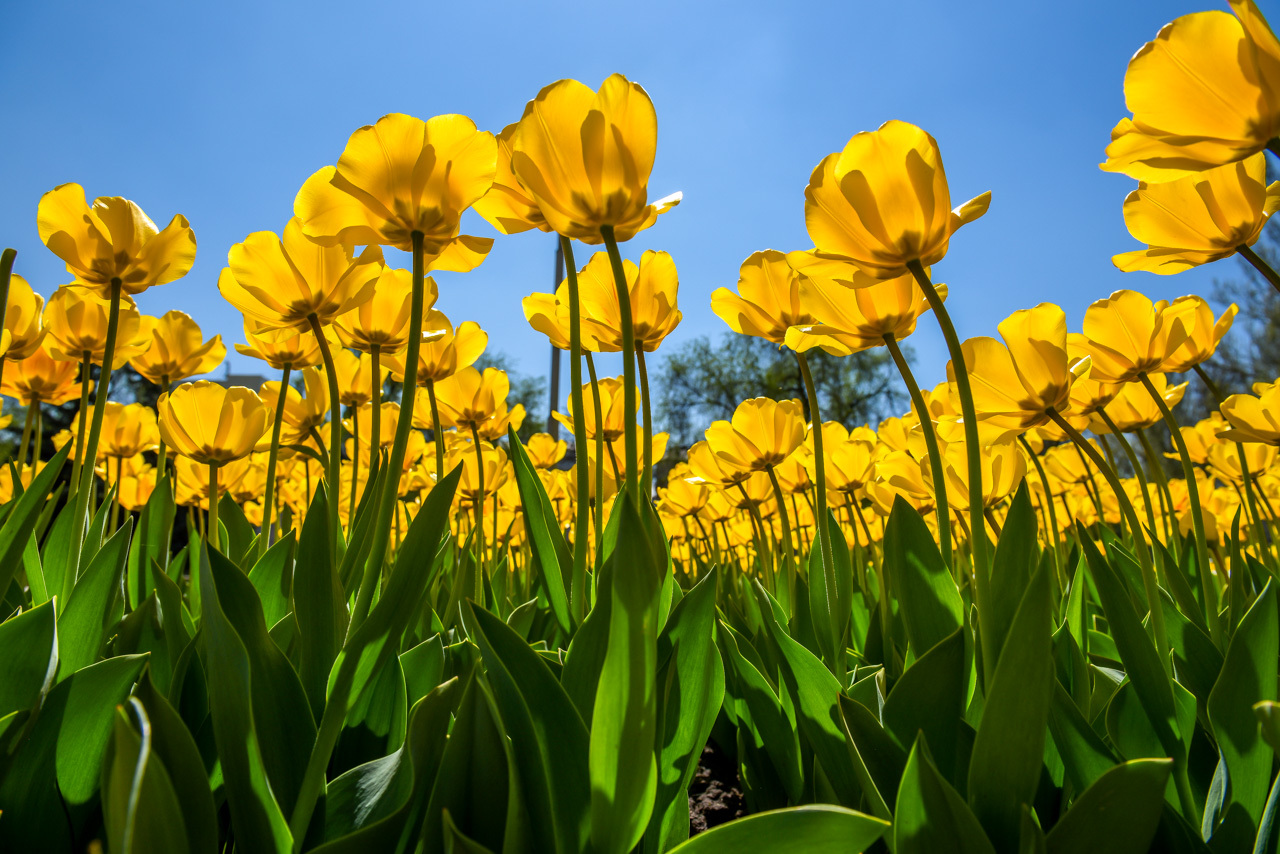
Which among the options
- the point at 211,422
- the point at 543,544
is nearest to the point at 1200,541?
the point at 543,544

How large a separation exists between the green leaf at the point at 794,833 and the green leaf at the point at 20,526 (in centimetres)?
79

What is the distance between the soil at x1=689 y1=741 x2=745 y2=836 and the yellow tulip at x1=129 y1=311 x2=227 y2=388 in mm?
1308

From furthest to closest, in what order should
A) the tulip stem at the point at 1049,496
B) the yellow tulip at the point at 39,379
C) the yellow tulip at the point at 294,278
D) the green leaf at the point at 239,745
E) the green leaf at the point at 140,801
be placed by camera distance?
the yellow tulip at the point at 39,379, the tulip stem at the point at 1049,496, the yellow tulip at the point at 294,278, the green leaf at the point at 239,745, the green leaf at the point at 140,801

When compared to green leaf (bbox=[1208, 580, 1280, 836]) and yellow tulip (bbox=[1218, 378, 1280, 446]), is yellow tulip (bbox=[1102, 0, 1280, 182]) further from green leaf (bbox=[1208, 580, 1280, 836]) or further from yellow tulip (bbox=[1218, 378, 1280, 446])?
yellow tulip (bbox=[1218, 378, 1280, 446])

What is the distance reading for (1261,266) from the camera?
777 mm

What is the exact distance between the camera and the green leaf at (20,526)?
2.49 ft

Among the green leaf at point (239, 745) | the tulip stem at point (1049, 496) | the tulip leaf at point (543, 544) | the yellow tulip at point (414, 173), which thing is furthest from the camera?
the tulip stem at point (1049, 496)

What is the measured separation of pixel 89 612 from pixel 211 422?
0.47 metres

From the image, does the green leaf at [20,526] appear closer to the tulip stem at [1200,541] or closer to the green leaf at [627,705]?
the green leaf at [627,705]

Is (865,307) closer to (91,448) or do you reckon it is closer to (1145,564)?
(1145,564)

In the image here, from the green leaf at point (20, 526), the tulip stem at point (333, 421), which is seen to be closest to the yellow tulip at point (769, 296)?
the tulip stem at point (333, 421)

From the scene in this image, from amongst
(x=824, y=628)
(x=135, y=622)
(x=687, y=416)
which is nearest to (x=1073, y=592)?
(x=824, y=628)

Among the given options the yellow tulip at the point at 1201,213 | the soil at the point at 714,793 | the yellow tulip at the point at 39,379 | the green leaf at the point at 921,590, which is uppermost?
the yellow tulip at the point at 39,379

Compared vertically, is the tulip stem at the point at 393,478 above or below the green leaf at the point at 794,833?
above
